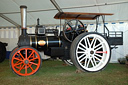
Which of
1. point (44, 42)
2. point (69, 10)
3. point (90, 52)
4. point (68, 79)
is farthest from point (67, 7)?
point (68, 79)

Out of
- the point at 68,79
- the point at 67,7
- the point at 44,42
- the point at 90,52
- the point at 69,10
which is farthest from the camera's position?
the point at 69,10

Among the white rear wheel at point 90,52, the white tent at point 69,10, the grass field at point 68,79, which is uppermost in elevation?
the white tent at point 69,10

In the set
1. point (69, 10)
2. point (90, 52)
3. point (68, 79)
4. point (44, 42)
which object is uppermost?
point (69, 10)

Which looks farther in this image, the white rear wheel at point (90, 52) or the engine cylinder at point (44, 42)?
the engine cylinder at point (44, 42)

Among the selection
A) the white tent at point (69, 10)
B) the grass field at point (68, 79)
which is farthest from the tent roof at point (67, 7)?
the grass field at point (68, 79)

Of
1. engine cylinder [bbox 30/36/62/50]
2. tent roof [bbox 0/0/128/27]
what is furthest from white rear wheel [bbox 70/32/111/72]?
tent roof [bbox 0/0/128/27]

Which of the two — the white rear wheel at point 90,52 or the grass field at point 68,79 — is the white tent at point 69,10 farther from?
the grass field at point 68,79

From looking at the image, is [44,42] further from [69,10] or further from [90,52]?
[69,10]

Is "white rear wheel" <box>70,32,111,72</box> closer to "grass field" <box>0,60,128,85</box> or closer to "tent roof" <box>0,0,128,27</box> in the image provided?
"grass field" <box>0,60,128,85</box>

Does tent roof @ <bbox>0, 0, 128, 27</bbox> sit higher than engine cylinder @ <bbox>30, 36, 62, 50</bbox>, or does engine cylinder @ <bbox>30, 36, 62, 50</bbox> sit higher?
tent roof @ <bbox>0, 0, 128, 27</bbox>

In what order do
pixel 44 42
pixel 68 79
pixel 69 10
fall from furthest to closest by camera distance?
1. pixel 69 10
2. pixel 44 42
3. pixel 68 79

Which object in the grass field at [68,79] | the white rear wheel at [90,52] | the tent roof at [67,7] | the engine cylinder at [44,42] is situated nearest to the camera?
the grass field at [68,79]

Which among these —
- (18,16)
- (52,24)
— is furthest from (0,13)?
(52,24)

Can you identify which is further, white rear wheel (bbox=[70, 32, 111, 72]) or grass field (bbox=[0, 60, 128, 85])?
white rear wheel (bbox=[70, 32, 111, 72])
